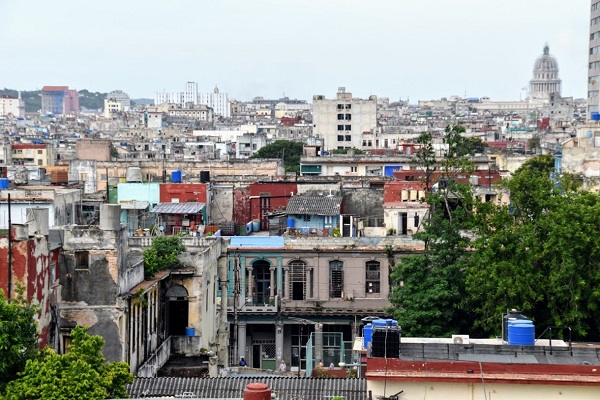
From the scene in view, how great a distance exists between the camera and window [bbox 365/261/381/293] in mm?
47406

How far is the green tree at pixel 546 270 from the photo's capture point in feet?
113

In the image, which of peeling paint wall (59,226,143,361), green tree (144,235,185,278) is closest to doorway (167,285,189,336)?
green tree (144,235,185,278)

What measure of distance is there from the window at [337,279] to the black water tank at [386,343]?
83.3 feet

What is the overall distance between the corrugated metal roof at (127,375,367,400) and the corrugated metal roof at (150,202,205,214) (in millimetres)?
26928

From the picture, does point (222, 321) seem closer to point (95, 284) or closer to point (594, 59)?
point (95, 284)

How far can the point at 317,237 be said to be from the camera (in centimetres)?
4794

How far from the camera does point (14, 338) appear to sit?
23.0 metres

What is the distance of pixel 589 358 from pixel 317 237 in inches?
1004

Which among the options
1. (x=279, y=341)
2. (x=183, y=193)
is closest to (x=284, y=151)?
(x=183, y=193)

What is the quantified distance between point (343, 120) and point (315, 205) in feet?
341

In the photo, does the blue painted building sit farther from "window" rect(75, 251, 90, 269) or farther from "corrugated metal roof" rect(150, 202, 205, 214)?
"window" rect(75, 251, 90, 269)

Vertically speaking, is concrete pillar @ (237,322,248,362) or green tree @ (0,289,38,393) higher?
green tree @ (0,289,38,393)

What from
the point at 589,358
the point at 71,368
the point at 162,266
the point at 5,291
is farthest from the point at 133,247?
the point at 589,358

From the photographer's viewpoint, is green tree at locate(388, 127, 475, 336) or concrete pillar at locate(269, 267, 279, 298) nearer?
green tree at locate(388, 127, 475, 336)
